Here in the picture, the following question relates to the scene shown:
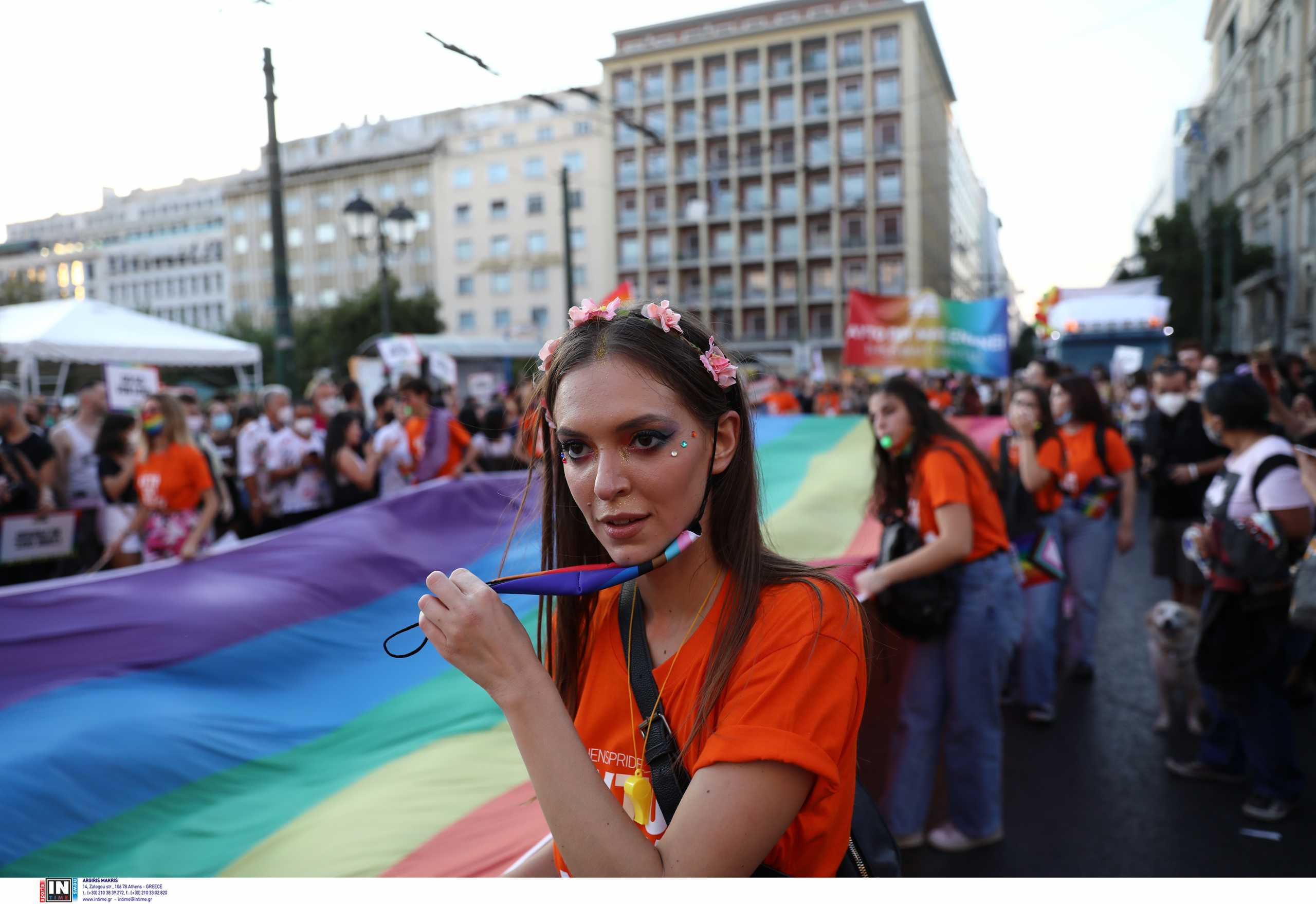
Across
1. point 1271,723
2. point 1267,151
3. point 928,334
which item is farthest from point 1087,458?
point 1267,151

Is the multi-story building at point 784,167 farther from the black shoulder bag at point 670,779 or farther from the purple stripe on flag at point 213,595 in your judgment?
the black shoulder bag at point 670,779

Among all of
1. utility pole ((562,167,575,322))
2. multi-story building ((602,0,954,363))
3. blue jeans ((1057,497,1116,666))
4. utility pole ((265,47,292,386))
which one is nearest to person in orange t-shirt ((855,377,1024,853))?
blue jeans ((1057,497,1116,666))

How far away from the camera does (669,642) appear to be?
4.83 feet

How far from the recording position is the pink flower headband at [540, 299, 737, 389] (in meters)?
1.44

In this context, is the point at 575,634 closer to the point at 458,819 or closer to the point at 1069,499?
the point at 458,819

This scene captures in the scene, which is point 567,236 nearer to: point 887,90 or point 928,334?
point 928,334

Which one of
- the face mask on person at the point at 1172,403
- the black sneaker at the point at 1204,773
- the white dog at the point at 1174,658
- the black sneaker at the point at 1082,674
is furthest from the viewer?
the face mask on person at the point at 1172,403

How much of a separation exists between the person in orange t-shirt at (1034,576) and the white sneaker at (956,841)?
5.31ft

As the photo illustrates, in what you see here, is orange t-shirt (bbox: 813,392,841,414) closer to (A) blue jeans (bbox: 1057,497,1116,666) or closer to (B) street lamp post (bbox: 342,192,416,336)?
(B) street lamp post (bbox: 342,192,416,336)

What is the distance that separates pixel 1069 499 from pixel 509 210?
193ft

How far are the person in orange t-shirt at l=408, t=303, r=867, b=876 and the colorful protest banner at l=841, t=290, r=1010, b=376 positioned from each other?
899 cm

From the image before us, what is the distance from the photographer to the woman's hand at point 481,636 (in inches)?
47.5

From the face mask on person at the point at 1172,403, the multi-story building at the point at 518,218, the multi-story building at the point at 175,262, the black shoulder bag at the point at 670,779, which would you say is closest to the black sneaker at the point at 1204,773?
the face mask on person at the point at 1172,403

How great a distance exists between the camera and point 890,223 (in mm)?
55938
